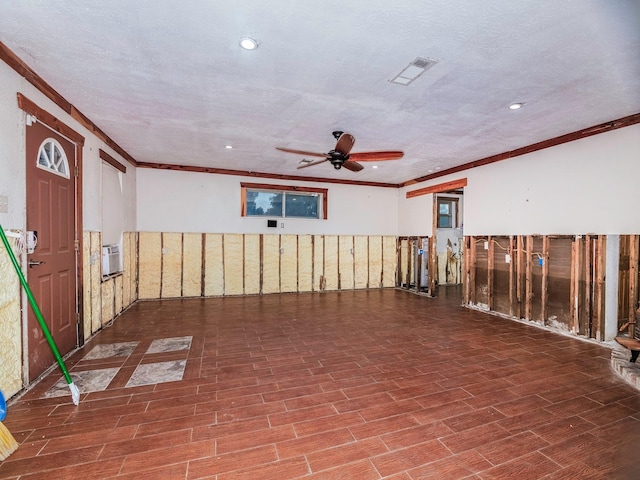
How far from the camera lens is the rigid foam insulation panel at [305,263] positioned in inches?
311

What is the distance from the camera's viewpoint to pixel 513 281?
5.47 meters

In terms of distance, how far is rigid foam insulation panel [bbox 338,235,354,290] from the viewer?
27.2ft

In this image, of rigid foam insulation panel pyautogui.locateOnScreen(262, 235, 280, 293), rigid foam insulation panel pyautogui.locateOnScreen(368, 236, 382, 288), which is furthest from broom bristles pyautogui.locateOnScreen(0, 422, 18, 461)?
rigid foam insulation panel pyautogui.locateOnScreen(368, 236, 382, 288)

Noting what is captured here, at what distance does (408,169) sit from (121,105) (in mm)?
5395

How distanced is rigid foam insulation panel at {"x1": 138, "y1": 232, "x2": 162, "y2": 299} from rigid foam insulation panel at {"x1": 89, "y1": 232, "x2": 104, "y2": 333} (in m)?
2.20

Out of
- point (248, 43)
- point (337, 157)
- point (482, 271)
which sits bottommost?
point (482, 271)

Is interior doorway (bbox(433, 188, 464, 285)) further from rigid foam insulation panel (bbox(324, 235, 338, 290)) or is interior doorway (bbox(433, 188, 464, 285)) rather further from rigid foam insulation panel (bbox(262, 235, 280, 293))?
rigid foam insulation panel (bbox(262, 235, 280, 293))

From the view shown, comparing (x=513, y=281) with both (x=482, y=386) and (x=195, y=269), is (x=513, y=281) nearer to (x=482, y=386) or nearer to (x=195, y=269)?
(x=482, y=386)

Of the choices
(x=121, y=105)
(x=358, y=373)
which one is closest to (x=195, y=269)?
(x=121, y=105)

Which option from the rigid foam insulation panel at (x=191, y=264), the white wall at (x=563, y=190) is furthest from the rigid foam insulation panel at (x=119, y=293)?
the white wall at (x=563, y=190)

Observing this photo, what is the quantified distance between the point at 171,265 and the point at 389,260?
18.6ft

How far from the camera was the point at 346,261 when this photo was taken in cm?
835

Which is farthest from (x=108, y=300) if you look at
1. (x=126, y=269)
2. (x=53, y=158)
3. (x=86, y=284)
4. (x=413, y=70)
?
(x=413, y=70)

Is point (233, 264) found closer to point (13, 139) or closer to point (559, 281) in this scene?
point (13, 139)
